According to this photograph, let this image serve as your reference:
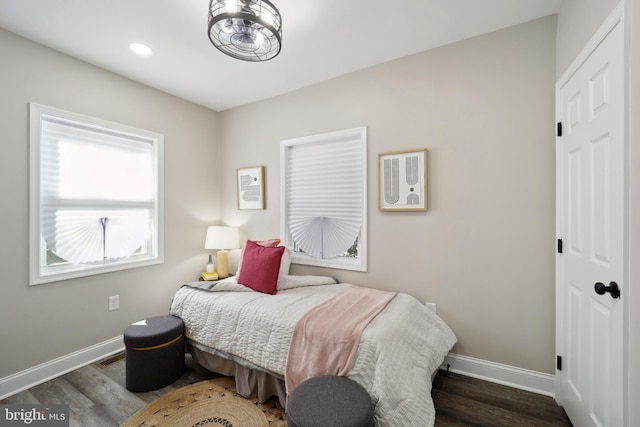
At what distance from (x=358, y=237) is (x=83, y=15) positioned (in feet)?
8.93

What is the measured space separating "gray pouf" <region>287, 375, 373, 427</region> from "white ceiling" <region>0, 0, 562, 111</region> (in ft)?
7.57

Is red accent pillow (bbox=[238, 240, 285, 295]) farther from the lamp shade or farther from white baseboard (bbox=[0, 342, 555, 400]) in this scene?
white baseboard (bbox=[0, 342, 555, 400])

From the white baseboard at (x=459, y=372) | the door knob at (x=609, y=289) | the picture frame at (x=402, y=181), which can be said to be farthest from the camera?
the picture frame at (x=402, y=181)

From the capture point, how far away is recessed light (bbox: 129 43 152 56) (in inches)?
→ 89.9

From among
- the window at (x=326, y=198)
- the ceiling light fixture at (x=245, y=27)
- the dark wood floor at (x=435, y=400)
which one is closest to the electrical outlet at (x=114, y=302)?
the dark wood floor at (x=435, y=400)

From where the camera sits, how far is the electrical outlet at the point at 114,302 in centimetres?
265

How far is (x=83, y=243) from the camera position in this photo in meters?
2.51

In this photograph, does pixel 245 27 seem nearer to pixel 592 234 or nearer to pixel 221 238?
pixel 592 234

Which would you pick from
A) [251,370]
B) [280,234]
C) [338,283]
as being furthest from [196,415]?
[280,234]

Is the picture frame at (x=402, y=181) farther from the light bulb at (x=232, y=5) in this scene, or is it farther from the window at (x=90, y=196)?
the window at (x=90, y=196)

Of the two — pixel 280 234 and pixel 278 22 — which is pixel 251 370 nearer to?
pixel 280 234

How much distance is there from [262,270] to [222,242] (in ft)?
3.47

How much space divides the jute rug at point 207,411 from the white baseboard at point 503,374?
4.67 feet

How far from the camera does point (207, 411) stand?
1.82 metres
